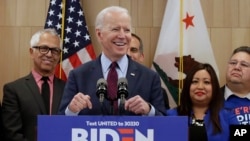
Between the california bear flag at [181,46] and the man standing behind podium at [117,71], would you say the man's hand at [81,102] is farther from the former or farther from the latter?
the california bear flag at [181,46]

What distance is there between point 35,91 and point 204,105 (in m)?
1.33

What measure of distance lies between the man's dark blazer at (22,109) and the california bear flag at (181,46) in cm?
131

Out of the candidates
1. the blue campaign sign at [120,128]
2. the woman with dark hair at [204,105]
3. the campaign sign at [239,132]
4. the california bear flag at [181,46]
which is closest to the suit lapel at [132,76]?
the blue campaign sign at [120,128]

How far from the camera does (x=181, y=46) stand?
14.0 feet

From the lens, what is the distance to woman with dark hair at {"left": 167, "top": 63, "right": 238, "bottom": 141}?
3.00 m

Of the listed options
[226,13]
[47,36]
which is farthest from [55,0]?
[226,13]

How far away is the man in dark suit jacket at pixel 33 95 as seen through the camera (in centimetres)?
325

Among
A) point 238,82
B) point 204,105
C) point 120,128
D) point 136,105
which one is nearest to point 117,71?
point 136,105

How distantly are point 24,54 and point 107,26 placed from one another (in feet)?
7.73

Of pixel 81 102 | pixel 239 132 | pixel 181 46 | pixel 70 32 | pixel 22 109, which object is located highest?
pixel 70 32

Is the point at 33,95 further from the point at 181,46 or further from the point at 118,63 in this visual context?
the point at 181,46

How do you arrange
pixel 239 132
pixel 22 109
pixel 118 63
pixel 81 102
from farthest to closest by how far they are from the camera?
pixel 22 109 → pixel 239 132 → pixel 118 63 → pixel 81 102

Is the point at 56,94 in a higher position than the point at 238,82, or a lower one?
lower

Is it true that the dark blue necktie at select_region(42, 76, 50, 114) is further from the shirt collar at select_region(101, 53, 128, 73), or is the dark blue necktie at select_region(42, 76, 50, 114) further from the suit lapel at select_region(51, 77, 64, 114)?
the shirt collar at select_region(101, 53, 128, 73)
